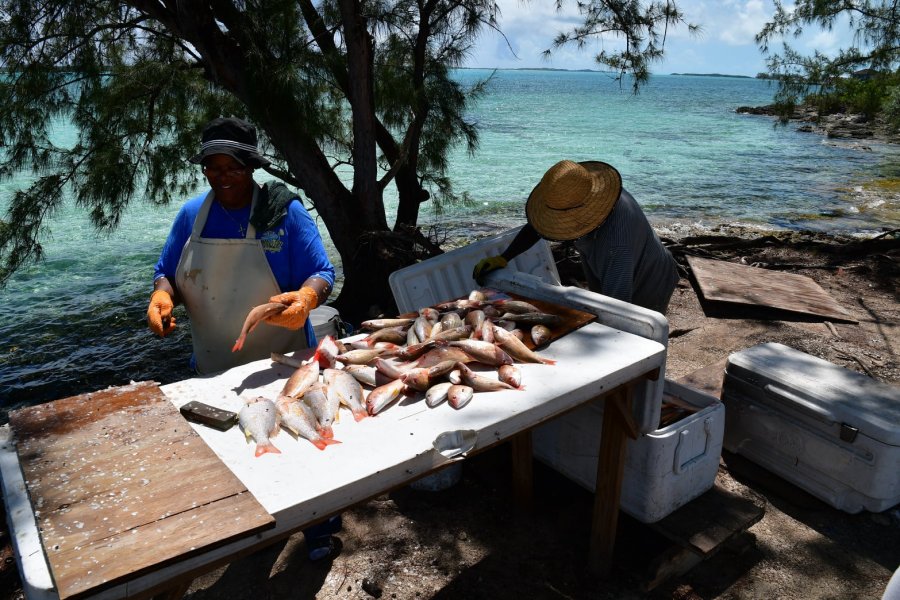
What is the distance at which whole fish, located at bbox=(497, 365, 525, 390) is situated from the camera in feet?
7.95

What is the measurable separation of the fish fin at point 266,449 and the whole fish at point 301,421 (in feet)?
0.34

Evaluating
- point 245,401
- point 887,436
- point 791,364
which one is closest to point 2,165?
point 245,401

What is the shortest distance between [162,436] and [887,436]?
11.2 ft

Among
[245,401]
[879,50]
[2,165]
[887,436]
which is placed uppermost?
[879,50]

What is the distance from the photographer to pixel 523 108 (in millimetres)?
56250

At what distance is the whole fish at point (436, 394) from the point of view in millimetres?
2320

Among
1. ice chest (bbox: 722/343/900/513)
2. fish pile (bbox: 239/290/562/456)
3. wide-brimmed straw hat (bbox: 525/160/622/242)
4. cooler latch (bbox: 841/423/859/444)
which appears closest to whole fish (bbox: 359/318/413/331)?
fish pile (bbox: 239/290/562/456)

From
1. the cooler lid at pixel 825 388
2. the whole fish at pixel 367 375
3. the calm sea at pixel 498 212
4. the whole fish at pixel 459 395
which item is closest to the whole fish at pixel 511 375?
the whole fish at pixel 459 395

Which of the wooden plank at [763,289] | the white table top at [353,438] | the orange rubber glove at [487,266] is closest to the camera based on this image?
the white table top at [353,438]

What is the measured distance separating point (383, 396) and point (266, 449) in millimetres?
466

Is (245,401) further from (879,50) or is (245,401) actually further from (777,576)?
(879,50)

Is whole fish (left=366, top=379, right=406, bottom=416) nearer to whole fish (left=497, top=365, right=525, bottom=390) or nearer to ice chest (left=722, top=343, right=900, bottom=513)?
whole fish (left=497, top=365, right=525, bottom=390)

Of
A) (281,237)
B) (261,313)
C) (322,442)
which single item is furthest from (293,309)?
(322,442)

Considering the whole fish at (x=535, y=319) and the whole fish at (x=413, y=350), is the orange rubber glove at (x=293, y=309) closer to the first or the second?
the whole fish at (x=413, y=350)
